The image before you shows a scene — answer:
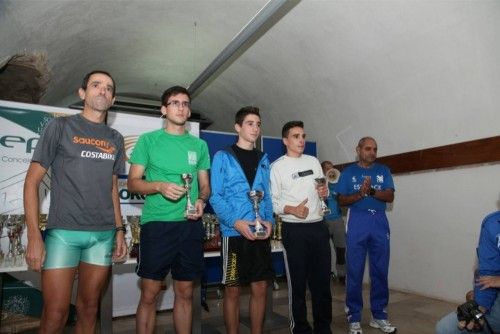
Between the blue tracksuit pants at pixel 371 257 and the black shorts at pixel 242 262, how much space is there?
47.4 inches

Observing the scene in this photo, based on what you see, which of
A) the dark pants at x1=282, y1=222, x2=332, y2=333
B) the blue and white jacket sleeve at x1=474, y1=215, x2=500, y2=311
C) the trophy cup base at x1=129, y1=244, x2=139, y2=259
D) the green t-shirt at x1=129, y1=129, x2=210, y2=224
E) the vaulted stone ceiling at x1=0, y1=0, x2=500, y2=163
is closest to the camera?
the blue and white jacket sleeve at x1=474, y1=215, x2=500, y2=311

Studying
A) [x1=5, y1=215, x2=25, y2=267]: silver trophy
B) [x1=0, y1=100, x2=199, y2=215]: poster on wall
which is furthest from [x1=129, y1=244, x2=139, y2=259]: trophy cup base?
[x1=0, y1=100, x2=199, y2=215]: poster on wall

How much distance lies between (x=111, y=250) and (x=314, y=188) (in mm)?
1656

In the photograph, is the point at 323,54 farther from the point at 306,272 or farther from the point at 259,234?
the point at 259,234

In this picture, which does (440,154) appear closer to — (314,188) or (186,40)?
(314,188)

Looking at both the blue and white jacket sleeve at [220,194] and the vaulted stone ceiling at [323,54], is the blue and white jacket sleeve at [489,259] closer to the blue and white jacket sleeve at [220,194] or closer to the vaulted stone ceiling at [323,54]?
the blue and white jacket sleeve at [220,194]

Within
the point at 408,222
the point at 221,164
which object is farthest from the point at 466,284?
the point at 221,164

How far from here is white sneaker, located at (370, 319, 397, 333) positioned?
3166 mm

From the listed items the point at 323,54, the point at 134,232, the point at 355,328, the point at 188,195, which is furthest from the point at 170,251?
the point at 323,54

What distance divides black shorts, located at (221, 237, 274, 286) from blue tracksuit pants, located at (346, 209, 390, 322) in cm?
120

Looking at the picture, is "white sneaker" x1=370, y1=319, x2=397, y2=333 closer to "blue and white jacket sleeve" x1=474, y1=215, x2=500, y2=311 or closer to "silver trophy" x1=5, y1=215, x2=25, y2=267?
"blue and white jacket sleeve" x1=474, y1=215, x2=500, y2=311

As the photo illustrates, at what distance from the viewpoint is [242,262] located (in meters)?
2.45

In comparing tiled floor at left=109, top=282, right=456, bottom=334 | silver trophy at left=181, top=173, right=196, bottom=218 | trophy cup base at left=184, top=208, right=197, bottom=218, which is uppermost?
silver trophy at left=181, top=173, right=196, bottom=218

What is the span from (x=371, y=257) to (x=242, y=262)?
1.62 metres
